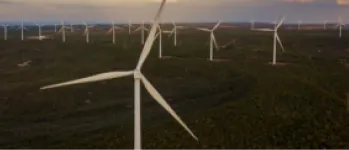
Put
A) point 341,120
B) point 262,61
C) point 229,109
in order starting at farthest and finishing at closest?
point 262,61, point 229,109, point 341,120

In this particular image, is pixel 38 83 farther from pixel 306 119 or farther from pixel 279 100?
pixel 306 119

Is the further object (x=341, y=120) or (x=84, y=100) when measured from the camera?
(x=84, y=100)

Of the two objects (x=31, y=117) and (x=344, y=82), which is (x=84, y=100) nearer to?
(x=31, y=117)

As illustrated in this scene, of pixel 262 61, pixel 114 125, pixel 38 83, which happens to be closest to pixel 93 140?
pixel 114 125

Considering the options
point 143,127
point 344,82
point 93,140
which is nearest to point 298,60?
Result: point 344,82

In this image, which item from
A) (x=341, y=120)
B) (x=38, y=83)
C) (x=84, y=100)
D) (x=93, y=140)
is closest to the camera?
(x=93, y=140)

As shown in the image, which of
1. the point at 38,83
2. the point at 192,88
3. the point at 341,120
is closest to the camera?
the point at 341,120
